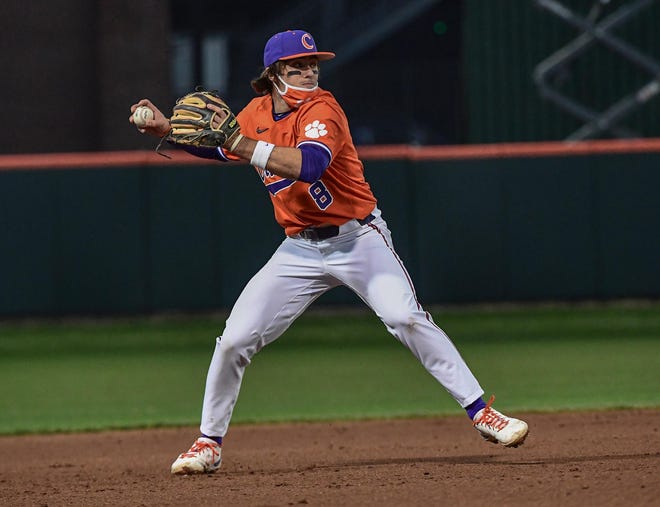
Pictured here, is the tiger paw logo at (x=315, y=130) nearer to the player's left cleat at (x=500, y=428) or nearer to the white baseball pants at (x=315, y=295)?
the white baseball pants at (x=315, y=295)

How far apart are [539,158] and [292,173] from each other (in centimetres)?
738

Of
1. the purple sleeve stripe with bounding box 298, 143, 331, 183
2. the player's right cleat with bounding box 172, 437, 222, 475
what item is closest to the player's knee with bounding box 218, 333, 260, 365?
the player's right cleat with bounding box 172, 437, 222, 475

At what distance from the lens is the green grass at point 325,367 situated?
25.8ft

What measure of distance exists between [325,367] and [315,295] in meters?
3.92

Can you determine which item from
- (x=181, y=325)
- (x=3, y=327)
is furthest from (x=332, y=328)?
(x=3, y=327)

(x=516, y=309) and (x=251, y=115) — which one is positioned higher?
(x=251, y=115)

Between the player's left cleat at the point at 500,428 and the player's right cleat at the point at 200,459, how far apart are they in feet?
3.71

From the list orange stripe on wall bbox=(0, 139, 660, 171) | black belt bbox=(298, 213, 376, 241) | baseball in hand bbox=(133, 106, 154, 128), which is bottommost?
orange stripe on wall bbox=(0, 139, 660, 171)

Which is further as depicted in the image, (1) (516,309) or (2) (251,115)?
(1) (516,309)

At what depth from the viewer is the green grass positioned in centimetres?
786

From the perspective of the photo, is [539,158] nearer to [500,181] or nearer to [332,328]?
[500,181]

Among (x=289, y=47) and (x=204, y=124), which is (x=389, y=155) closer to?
(x=289, y=47)

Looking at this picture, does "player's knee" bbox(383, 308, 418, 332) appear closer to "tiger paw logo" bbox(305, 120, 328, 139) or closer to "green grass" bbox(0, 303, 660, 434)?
"tiger paw logo" bbox(305, 120, 328, 139)

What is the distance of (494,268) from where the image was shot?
12.1 m
